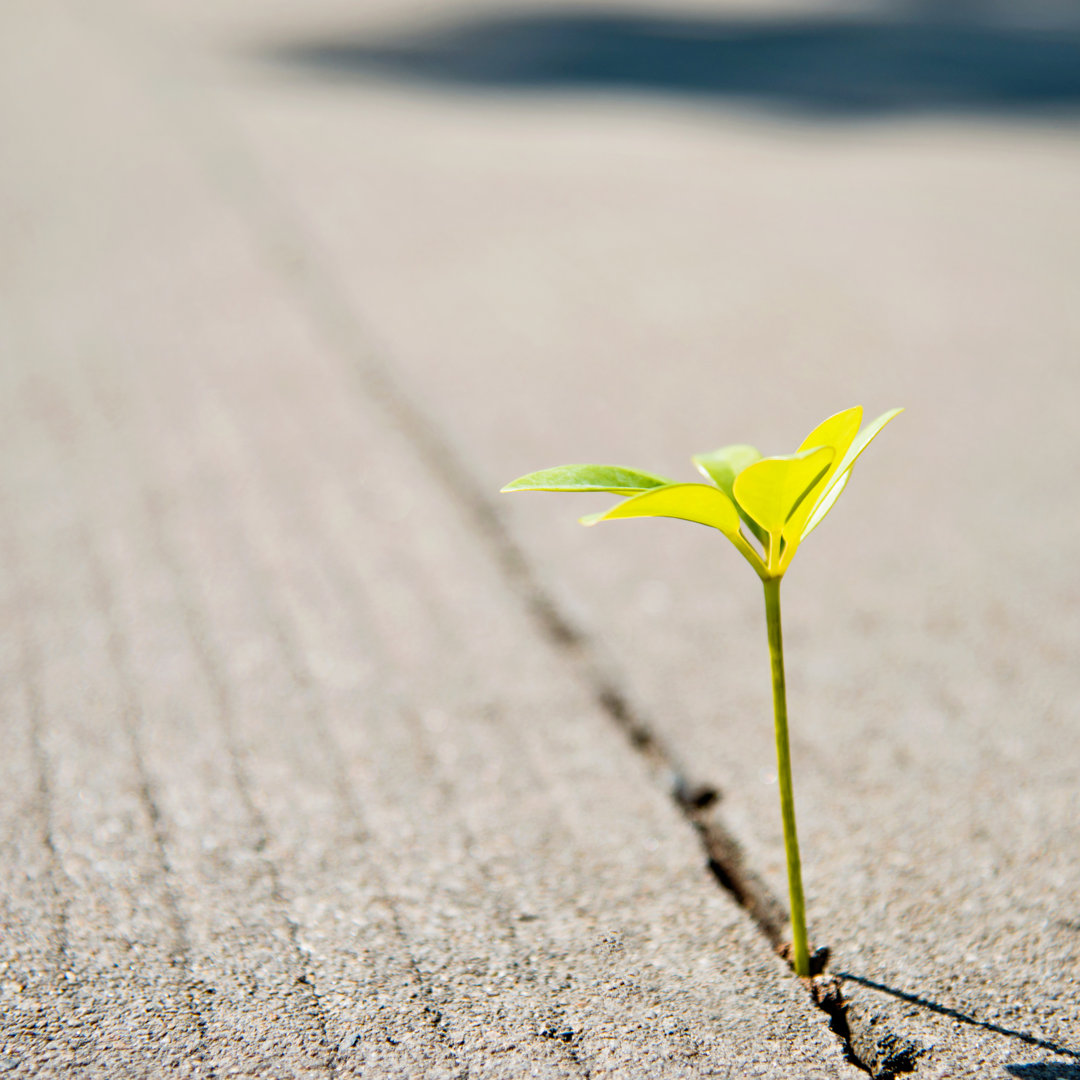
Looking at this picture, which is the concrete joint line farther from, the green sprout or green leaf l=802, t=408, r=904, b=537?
green leaf l=802, t=408, r=904, b=537

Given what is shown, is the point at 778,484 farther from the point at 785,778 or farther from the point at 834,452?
the point at 785,778

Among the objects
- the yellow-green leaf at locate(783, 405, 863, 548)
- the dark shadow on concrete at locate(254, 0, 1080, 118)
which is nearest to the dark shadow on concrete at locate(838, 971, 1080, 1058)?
the yellow-green leaf at locate(783, 405, 863, 548)

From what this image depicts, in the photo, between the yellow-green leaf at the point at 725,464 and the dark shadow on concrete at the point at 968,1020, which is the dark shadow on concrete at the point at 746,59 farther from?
the dark shadow on concrete at the point at 968,1020

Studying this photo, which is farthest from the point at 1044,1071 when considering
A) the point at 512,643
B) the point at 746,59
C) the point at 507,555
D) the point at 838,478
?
the point at 746,59

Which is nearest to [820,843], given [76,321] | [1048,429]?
[1048,429]

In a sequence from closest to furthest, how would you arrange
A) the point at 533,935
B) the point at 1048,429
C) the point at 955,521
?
the point at 533,935 < the point at 955,521 < the point at 1048,429

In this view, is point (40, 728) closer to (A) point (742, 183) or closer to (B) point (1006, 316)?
(B) point (1006, 316)
